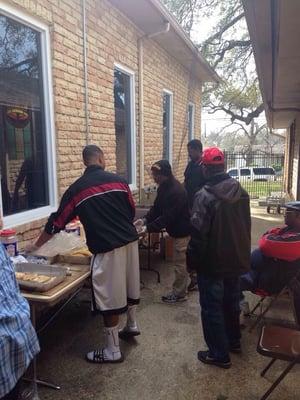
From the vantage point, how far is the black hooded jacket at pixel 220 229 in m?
2.85

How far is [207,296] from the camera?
302cm

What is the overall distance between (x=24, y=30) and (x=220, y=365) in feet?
12.0

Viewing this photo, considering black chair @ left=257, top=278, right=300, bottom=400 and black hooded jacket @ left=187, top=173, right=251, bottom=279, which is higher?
black hooded jacket @ left=187, top=173, right=251, bottom=279

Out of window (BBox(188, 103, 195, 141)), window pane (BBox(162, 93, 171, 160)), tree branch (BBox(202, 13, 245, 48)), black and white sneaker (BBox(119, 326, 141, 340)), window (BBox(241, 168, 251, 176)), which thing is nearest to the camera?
black and white sneaker (BBox(119, 326, 141, 340))

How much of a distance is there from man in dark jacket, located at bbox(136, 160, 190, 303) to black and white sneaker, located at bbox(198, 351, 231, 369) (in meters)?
1.25

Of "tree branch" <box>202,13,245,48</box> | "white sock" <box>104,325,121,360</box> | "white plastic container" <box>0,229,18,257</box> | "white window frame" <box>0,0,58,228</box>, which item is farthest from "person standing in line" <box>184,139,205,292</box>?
"tree branch" <box>202,13,245,48</box>

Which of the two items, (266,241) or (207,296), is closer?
(207,296)

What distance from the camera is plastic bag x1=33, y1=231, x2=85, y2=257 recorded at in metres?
3.32

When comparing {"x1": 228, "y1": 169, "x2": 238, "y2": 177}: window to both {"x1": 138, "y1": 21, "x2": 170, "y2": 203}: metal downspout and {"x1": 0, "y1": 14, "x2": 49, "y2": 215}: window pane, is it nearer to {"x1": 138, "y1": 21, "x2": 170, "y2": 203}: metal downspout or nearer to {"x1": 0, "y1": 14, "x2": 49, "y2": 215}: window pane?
{"x1": 138, "y1": 21, "x2": 170, "y2": 203}: metal downspout

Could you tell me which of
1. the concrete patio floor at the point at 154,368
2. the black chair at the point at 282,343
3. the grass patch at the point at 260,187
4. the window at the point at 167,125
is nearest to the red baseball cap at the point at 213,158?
the black chair at the point at 282,343

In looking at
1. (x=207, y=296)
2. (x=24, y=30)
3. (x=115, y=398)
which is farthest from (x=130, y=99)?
(x=115, y=398)

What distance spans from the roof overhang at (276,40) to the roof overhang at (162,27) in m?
1.74

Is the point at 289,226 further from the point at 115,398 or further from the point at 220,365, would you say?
the point at 115,398

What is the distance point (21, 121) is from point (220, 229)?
93.2 inches
